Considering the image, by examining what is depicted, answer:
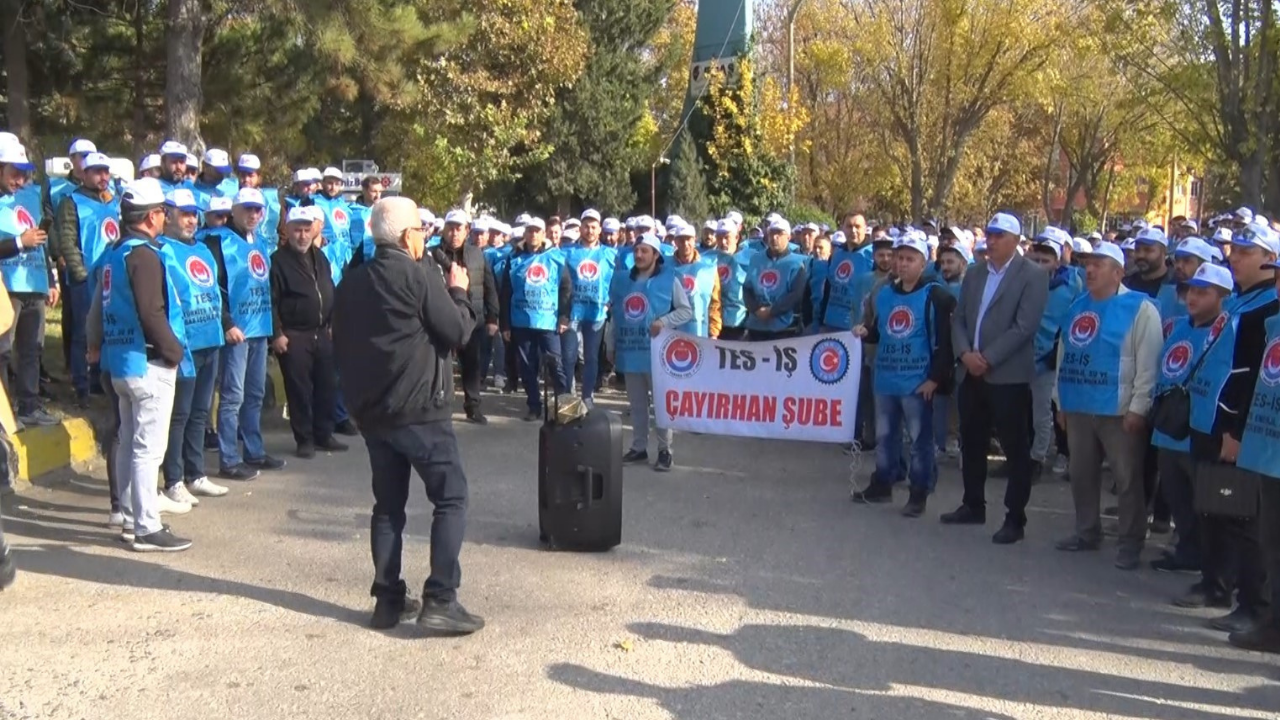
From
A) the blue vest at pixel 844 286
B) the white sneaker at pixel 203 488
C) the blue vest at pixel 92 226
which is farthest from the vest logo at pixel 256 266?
the blue vest at pixel 844 286

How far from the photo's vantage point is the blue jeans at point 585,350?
38.7ft

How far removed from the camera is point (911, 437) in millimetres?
8414

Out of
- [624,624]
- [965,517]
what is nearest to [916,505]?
[965,517]

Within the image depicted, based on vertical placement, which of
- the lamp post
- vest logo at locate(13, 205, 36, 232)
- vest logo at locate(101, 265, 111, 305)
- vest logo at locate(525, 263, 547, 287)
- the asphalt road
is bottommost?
the asphalt road

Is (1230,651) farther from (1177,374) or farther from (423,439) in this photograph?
(423,439)

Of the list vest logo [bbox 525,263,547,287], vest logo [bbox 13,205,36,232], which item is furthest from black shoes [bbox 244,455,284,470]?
vest logo [bbox 525,263,547,287]

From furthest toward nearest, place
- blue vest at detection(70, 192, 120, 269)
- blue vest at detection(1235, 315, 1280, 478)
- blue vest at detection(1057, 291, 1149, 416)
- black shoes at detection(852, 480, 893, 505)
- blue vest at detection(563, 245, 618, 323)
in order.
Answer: blue vest at detection(563, 245, 618, 323)
blue vest at detection(70, 192, 120, 269)
black shoes at detection(852, 480, 893, 505)
blue vest at detection(1057, 291, 1149, 416)
blue vest at detection(1235, 315, 1280, 478)

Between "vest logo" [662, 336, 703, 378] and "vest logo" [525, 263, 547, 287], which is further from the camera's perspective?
"vest logo" [525, 263, 547, 287]

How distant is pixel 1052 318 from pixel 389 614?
6135 millimetres

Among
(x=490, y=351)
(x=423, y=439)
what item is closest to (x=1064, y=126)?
(x=490, y=351)

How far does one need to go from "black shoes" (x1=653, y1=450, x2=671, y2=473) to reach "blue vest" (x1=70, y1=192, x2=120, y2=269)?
4775 millimetres

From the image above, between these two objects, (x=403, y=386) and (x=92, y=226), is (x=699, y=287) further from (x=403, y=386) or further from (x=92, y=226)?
(x=92, y=226)

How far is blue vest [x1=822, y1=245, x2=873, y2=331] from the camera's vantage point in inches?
438

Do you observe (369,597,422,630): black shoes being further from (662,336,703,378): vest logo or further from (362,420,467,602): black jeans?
(662,336,703,378): vest logo
